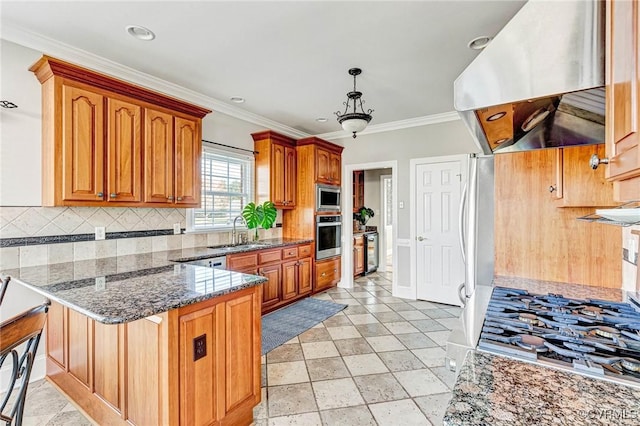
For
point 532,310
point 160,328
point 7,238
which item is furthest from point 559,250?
point 7,238

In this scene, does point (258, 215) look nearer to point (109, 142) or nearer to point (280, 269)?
point (280, 269)

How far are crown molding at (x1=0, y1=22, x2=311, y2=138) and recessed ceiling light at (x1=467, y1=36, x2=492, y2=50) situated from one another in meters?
2.88

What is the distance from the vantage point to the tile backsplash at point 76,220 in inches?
93.1

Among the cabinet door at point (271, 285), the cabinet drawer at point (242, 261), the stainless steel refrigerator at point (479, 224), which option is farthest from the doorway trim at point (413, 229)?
the cabinet drawer at point (242, 261)

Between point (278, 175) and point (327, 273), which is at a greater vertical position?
point (278, 175)

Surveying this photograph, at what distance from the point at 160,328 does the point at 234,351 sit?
0.48 m

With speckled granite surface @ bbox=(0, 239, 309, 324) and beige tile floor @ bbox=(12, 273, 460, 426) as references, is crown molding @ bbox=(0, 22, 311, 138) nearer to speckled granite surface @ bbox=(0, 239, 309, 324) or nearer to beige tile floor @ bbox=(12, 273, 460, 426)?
speckled granite surface @ bbox=(0, 239, 309, 324)

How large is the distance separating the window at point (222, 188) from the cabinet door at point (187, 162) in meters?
0.52

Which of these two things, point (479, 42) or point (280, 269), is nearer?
point (479, 42)

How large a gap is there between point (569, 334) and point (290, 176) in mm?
4072

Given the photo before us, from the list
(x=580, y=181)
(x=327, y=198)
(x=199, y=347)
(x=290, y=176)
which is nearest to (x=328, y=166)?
(x=327, y=198)

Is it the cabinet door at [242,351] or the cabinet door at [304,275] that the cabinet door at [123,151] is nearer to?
the cabinet door at [242,351]

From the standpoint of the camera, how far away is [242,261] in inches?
140

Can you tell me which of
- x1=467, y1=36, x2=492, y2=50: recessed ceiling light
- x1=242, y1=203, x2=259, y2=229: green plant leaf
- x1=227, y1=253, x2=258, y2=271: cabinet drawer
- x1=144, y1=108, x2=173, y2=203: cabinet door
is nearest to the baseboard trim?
x1=144, y1=108, x2=173, y2=203: cabinet door
